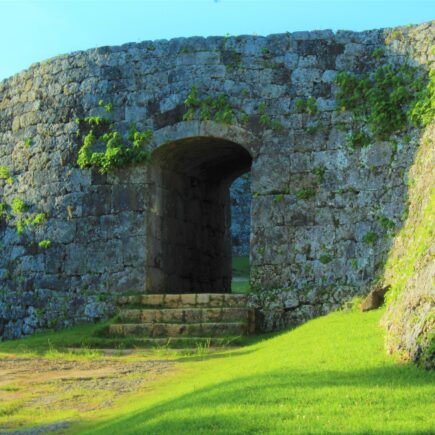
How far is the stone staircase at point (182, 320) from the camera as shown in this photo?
10.4m

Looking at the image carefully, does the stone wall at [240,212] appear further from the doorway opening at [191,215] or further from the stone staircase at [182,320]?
the stone staircase at [182,320]

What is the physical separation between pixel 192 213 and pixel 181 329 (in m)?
3.32

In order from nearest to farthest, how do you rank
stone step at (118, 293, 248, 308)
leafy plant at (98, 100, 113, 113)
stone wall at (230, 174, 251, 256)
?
stone step at (118, 293, 248, 308) < leafy plant at (98, 100, 113, 113) < stone wall at (230, 174, 251, 256)

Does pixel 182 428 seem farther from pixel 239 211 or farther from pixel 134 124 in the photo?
pixel 239 211

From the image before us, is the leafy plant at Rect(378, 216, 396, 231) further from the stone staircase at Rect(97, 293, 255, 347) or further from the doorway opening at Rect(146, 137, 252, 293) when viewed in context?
the doorway opening at Rect(146, 137, 252, 293)

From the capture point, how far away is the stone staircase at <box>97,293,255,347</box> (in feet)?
34.0

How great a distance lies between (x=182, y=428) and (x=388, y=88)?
24.9 ft

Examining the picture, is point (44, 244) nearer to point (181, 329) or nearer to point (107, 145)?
point (107, 145)

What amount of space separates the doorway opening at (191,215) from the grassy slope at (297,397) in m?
4.74

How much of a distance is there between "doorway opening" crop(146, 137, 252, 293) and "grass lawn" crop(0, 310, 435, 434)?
4.24 metres

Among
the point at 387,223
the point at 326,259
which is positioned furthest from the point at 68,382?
the point at 387,223

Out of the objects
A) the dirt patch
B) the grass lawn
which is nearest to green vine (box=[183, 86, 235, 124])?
the dirt patch

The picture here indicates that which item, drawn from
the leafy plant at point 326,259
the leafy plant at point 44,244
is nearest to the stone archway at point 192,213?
the leafy plant at point 44,244

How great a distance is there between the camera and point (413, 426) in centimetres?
418
